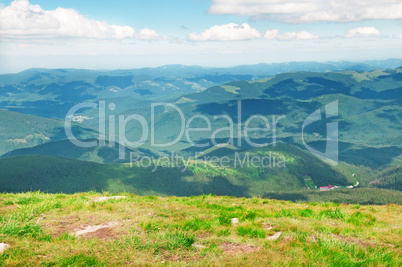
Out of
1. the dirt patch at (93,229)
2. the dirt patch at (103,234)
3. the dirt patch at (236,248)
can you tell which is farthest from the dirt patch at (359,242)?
the dirt patch at (93,229)

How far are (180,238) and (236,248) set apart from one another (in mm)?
2715

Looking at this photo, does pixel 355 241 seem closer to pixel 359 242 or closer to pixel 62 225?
pixel 359 242

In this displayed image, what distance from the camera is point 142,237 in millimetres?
13742

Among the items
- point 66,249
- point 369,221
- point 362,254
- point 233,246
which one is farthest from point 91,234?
point 369,221

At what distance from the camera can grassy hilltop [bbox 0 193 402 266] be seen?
11.5 meters

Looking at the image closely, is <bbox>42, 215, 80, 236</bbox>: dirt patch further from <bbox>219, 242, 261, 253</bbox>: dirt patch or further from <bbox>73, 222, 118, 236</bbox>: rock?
<bbox>219, 242, 261, 253</bbox>: dirt patch

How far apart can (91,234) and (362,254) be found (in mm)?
13058

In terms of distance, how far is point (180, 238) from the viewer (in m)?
13.3

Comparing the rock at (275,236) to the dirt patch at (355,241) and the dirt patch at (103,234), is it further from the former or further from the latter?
the dirt patch at (103,234)

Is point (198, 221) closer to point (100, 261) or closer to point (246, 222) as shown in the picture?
point (246, 222)

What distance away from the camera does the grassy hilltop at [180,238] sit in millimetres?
11453

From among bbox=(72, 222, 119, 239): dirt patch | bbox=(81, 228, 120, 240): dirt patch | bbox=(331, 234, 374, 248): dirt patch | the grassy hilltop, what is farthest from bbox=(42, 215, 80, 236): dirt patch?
bbox=(331, 234, 374, 248): dirt patch

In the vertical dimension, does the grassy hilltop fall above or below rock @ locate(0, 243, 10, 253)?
below

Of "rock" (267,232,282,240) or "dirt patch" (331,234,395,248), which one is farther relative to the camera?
"rock" (267,232,282,240)
